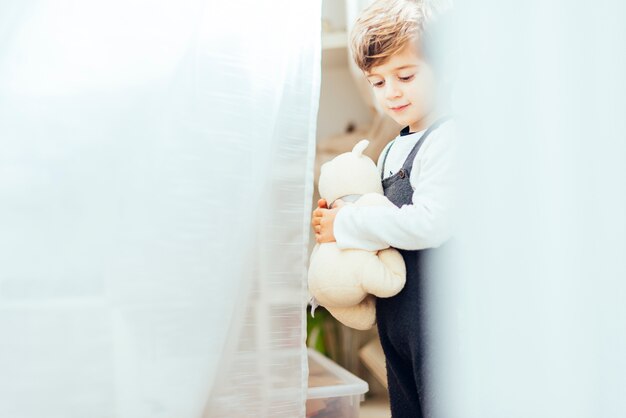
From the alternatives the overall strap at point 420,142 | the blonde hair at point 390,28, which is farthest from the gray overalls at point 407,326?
the blonde hair at point 390,28

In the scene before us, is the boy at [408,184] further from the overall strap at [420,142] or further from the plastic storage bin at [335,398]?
the plastic storage bin at [335,398]

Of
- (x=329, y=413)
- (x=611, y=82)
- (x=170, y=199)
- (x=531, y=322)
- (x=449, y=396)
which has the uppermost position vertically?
(x=611, y=82)

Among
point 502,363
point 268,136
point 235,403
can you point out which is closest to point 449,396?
point 502,363

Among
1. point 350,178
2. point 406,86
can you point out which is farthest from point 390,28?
point 350,178

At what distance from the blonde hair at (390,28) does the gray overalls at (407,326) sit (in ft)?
0.37

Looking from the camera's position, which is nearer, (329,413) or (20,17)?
(20,17)

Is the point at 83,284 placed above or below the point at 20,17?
below

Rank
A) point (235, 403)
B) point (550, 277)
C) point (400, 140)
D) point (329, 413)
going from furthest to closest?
1. point (329, 413)
2. point (400, 140)
3. point (235, 403)
4. point (550, 277)

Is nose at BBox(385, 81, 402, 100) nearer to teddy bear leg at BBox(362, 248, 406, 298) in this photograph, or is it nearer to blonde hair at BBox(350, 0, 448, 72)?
blonde hair at BBox(350, 0, 448, 72)

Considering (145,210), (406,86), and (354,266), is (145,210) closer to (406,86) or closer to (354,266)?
(354,266)

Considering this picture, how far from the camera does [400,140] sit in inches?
32.3

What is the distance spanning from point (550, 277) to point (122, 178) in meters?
0.48

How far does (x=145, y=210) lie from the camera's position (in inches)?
26.3

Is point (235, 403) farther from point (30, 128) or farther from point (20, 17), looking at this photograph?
point (20, 17)
